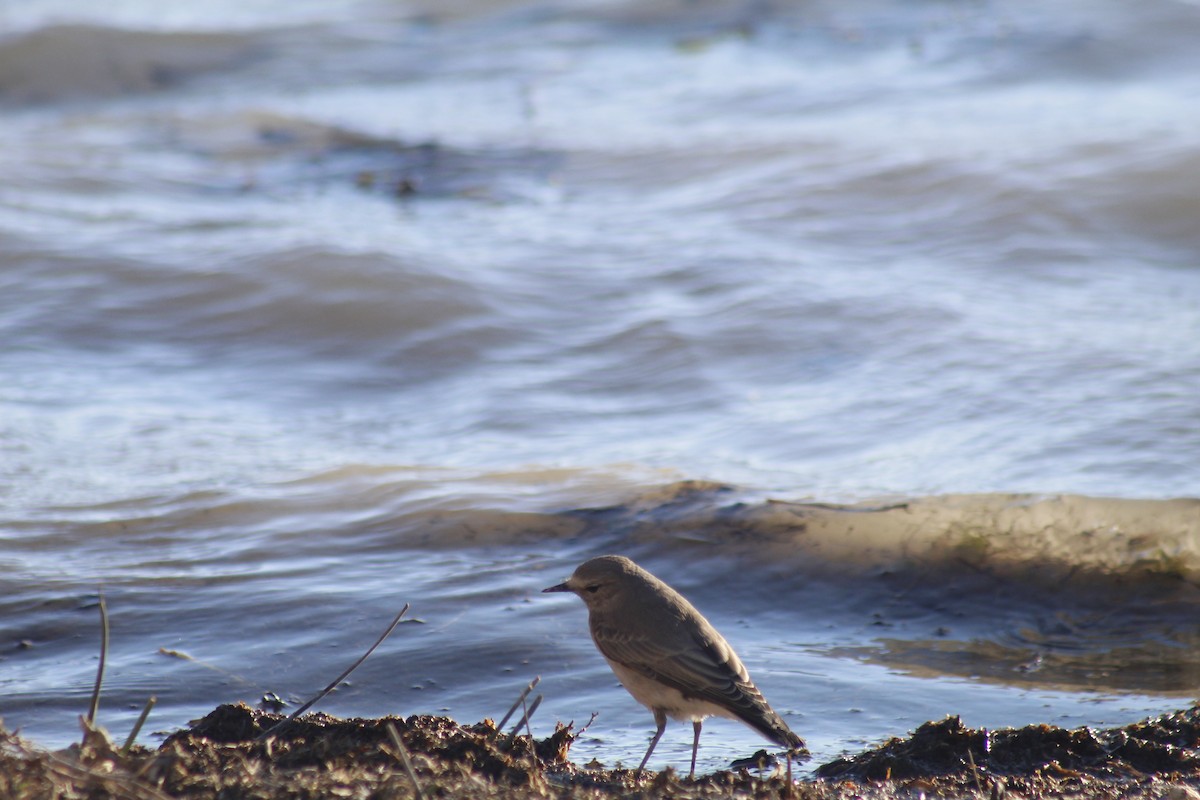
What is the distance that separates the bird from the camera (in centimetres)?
370

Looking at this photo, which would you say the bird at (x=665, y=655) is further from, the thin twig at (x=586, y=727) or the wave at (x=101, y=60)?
the wave at (x=101, y=60)

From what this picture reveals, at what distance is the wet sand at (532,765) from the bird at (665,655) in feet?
0.57

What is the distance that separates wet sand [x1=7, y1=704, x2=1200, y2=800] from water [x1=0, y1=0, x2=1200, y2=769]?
12.9 inches

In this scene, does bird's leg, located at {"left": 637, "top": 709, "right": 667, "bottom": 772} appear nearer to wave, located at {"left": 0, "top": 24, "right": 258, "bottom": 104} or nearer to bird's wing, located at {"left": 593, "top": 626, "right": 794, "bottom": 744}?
bird's wing, located at {"left": 593, "top": 626, "right": 794, "bottom": 744}

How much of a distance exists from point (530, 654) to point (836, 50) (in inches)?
491

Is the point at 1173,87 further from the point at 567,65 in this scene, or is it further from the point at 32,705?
the point at 32,705

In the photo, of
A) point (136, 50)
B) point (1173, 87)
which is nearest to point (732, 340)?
point (1173, 87)

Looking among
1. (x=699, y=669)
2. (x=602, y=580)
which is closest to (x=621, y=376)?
(x=602, y=580)

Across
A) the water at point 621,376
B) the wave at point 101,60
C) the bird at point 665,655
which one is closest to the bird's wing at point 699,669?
the bird at point 665,655

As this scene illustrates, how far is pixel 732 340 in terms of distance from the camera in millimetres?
Answer: 8516

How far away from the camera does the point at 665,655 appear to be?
154 inches

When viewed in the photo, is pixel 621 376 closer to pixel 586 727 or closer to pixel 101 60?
pixel 586 727

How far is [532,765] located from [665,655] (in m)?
0.66

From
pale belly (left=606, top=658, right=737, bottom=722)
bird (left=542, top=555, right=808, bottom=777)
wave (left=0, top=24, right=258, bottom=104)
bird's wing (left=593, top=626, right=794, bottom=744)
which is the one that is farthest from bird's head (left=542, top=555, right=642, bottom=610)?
wave (left=0, top=24, right=258, bottom=104)
